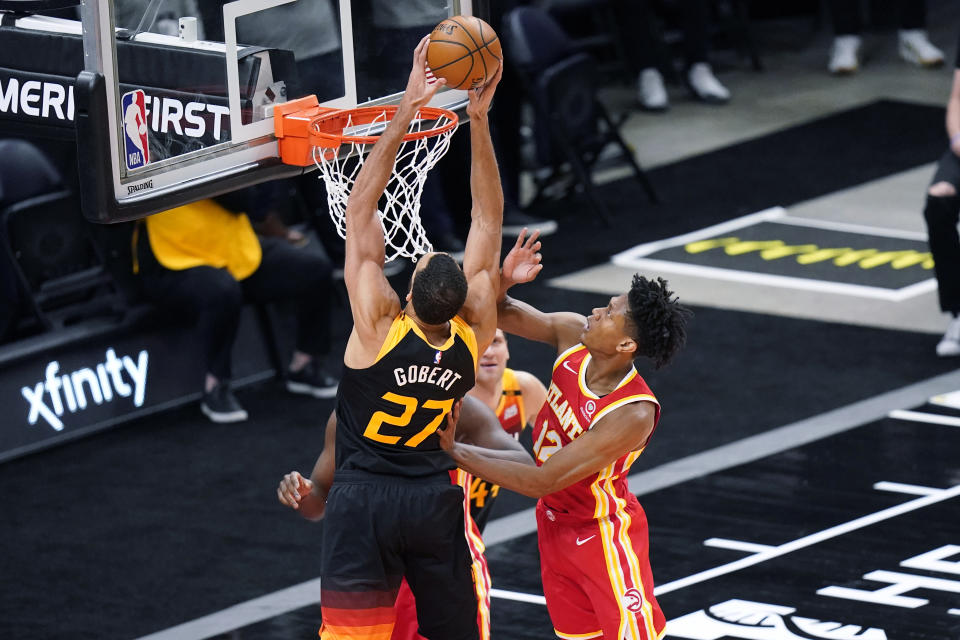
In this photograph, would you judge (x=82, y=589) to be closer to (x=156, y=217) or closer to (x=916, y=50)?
(x=156, y=217)

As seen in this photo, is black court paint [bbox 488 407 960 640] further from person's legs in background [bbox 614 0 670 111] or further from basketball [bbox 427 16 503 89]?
person's legs in background [bbox 614 0 670 111]

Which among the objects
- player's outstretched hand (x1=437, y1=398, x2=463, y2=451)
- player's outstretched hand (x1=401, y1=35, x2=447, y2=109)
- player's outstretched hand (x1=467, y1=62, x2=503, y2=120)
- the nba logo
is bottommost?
player's outstretched hand (x1=437, y1=398, x2=463, y2=451)

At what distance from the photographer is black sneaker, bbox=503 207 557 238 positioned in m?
11.1

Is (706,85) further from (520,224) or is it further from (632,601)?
(632,601)

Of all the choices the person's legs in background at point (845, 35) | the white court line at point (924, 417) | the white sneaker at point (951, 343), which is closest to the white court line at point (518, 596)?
the white court line at point (924, 417)

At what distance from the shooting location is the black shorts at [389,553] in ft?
16.9

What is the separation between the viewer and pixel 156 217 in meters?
8.36

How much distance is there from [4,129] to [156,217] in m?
2.08

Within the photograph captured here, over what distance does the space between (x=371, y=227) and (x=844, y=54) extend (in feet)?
33.0

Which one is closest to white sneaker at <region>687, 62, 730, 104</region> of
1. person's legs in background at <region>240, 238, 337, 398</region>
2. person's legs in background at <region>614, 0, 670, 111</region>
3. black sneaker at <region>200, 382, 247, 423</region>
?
person's legs in background at <region>614, 0, 670, 111</region>

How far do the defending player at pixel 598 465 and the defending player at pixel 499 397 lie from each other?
1.24ft

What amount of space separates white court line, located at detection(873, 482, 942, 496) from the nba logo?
3820 mm

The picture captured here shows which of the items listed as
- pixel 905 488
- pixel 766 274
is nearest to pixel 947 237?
pixel 766 274

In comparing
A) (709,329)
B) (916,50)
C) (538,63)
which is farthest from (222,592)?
(916,50)
